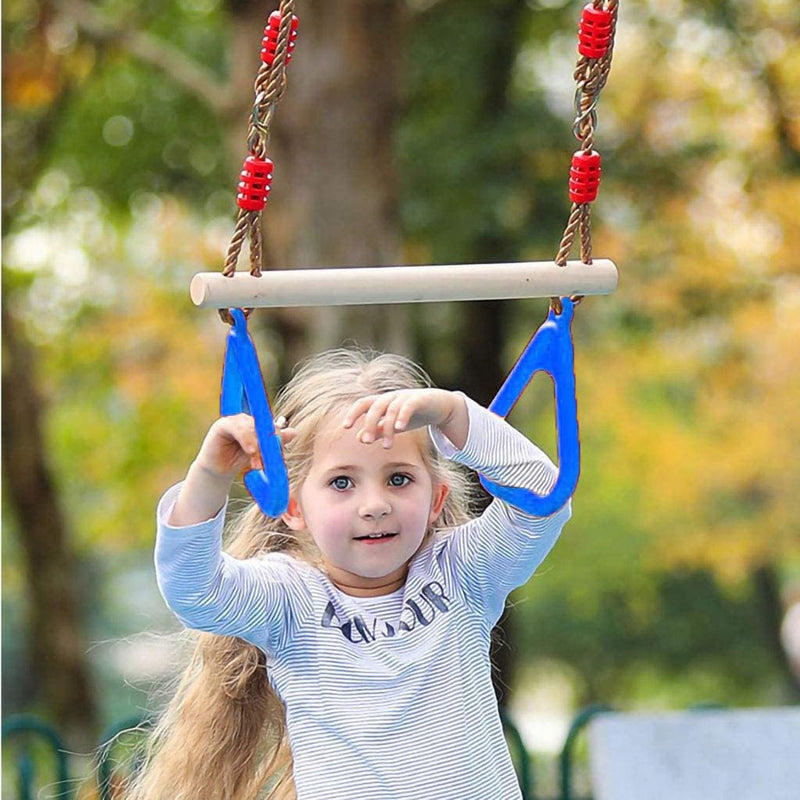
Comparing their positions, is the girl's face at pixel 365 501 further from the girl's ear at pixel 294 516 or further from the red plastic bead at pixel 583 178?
the red plastic bead at pixel 583 178

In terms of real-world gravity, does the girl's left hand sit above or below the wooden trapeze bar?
below

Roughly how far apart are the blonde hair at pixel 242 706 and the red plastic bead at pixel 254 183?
364mm

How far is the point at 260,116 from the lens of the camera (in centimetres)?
187

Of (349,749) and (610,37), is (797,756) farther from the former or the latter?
(610,37)

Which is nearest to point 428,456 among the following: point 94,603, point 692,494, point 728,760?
point 728,760

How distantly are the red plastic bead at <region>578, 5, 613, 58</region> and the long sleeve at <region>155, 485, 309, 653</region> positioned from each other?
34.1 inches

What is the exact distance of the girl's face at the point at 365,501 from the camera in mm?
1955

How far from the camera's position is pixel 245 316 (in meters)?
1.90

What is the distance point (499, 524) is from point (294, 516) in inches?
12.7

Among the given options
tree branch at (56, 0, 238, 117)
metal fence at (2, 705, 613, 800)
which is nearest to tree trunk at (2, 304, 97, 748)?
tree branch at (56, 0, 238, 117)

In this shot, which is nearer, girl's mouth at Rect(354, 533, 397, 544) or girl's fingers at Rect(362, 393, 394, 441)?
girl's fingers at Rect(362, 393, 394, 441)

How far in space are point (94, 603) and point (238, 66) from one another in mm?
12688

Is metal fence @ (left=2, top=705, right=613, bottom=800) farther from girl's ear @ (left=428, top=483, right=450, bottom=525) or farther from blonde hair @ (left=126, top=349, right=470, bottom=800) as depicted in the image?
girl's ear @ (left=428, top=483, right=450, bottom=525)

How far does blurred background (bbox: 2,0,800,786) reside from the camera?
4.93 meters
